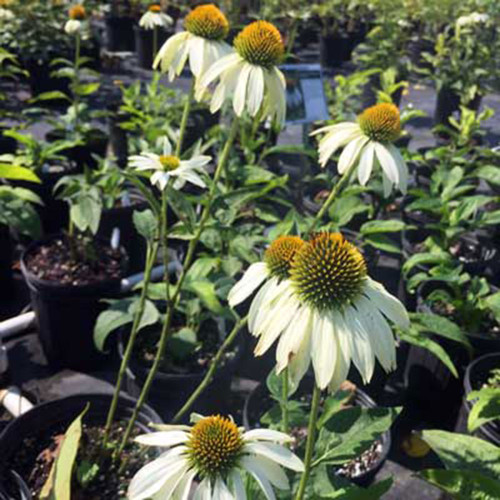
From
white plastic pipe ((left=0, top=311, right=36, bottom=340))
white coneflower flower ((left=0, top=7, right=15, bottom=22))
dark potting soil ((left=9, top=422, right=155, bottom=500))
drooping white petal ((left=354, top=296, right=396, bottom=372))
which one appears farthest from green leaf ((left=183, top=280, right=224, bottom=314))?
white coneflower flower ((left=0, top=7, right=15, bottom=22))

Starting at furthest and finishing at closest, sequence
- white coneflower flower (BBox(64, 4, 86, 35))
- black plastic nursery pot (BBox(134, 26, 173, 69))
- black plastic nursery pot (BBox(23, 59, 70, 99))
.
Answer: black plastic nursery pot (BBox(134, 26, 173, 69)) → black plastic nursery pot (BBox(23, 59, 70, 99)) → white coneflower flower (BBox(64, 4, 86, 35))

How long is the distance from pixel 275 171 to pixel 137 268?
935 millimetres

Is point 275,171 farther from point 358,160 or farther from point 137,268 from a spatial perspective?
point 358,160

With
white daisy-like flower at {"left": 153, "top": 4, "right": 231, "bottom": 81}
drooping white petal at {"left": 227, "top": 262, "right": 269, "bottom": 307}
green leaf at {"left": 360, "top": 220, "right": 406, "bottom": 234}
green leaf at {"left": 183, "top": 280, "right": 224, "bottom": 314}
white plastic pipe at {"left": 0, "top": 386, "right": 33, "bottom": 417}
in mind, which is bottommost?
white plastic pipe at {"left": 0, "top": 386, "right": 33, "bottom": 417}

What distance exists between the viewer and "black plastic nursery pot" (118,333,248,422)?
158 centimetres

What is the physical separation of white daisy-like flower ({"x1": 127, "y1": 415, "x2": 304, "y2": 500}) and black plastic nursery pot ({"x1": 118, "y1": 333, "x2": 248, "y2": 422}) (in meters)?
0.83

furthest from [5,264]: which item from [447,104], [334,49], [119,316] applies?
[334,49]

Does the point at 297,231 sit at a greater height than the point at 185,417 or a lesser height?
greater

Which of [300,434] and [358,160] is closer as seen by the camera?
[358,160]

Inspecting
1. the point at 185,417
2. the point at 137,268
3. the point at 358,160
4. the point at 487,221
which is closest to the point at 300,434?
the point at 185,417

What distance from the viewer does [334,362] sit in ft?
2.30

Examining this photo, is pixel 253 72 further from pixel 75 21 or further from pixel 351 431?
pixel 75 21

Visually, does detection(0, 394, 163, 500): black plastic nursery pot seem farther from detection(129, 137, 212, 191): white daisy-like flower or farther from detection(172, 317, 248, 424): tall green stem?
detection(129, 137, 212, 191): white daisy-like flower

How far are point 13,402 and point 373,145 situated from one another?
1.14 meters
